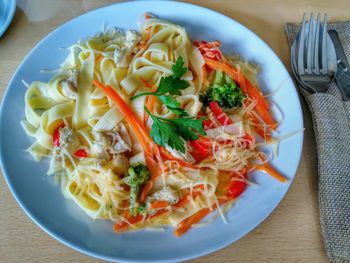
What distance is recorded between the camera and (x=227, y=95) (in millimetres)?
1934

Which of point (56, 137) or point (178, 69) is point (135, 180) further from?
point (178, 69)

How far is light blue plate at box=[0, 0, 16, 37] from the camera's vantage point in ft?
7.85

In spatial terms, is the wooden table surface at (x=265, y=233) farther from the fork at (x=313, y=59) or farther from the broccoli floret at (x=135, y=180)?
the broccoli floret at (x=135, y=180)

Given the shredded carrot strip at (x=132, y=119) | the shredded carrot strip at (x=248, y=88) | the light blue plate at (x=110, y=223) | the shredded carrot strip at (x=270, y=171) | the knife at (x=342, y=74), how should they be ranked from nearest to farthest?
the light blue plate at (x=110, y=223)
the shredded carrot strip at (x=270, y=171)
the shredded carrot strip at (x=132, y=119)
the shredded carrot strip at (x=248, y=88)
the knife at (x=342, y=74)

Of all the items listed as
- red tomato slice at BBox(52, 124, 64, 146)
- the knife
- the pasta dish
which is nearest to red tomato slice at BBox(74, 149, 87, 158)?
the pasta dish

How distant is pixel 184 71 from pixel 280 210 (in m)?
0.87

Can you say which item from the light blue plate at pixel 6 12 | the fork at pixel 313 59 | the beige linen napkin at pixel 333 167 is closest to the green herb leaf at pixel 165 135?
the beige linen napkin at pixel 333 167

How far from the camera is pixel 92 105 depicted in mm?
2010

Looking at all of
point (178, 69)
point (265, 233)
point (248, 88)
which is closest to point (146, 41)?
point (178, 69)

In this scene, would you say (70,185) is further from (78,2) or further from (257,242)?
(78,2)

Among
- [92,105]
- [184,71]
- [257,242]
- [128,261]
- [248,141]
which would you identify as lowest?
[257,242]

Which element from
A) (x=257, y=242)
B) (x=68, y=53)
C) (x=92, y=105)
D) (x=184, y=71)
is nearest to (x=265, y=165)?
(x=257, y=242)

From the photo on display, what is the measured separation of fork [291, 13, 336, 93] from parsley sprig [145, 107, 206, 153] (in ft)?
2.53

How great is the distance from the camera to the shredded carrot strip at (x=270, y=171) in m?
1.76
